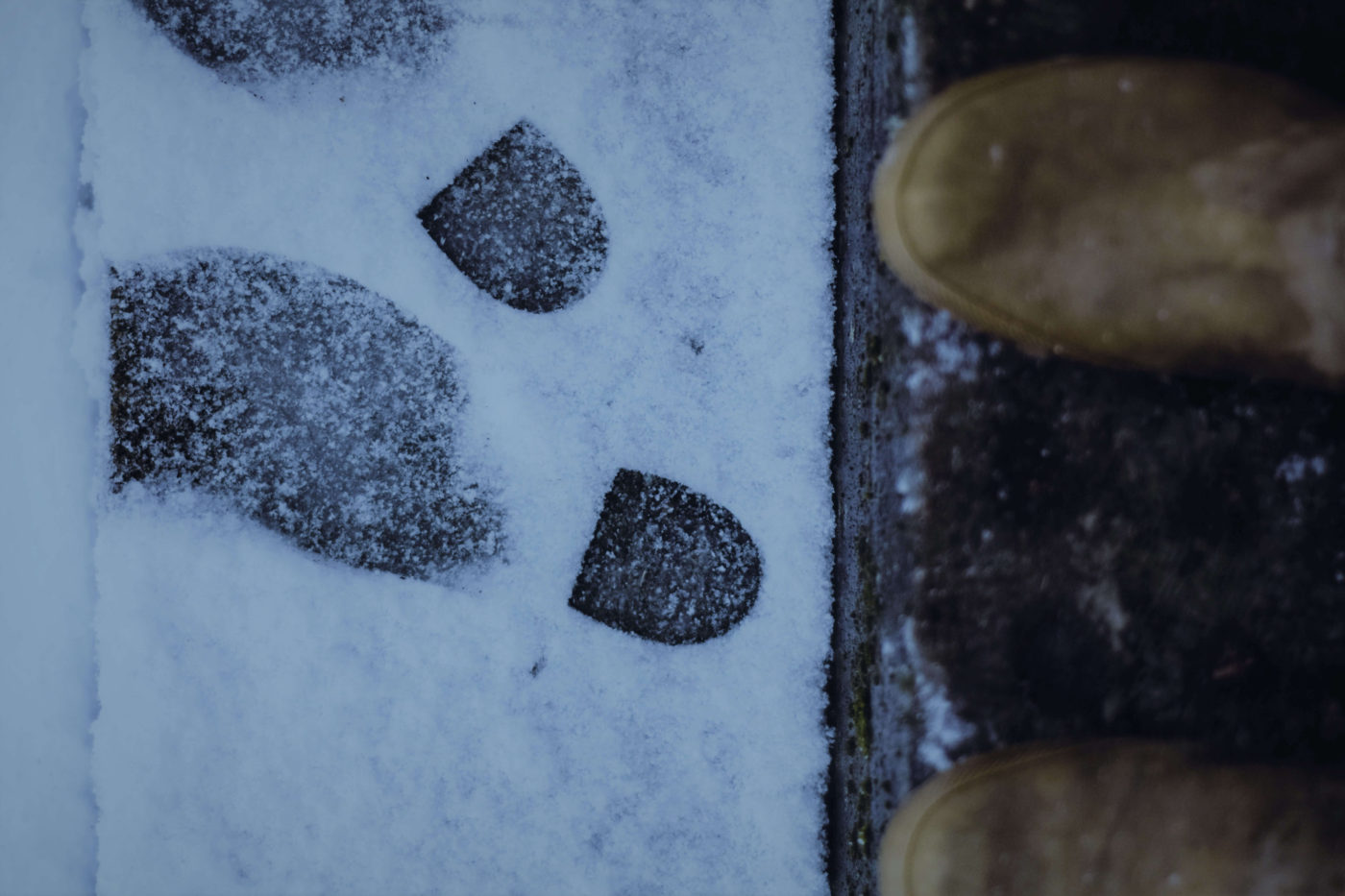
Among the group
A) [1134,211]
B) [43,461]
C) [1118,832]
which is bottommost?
[1118,832]

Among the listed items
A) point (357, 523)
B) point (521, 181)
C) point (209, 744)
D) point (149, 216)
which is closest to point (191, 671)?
point (209, 744)

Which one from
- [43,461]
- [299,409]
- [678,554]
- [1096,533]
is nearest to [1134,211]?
[1096,533]

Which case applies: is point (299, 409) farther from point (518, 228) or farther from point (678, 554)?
point (678, 554)

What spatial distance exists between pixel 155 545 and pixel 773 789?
2.41ft

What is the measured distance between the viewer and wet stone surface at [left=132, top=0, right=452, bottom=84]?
0.84 m

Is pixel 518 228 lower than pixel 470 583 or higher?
higher

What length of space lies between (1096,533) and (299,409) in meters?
0.84

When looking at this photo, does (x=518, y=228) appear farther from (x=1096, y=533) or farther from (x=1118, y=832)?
(x=1118, y=832)

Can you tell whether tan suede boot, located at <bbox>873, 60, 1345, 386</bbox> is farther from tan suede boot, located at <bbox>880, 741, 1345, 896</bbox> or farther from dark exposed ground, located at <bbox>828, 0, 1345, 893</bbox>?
tan suede boot, located at <bbox>880, 741, 1345, 896</bbox>

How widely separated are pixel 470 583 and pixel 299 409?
10.7 inches

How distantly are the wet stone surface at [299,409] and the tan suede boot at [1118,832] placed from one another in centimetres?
54

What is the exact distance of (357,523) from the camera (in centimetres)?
84

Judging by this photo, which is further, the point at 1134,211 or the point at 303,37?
the point at 303,37

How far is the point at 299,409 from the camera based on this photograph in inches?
33.0
